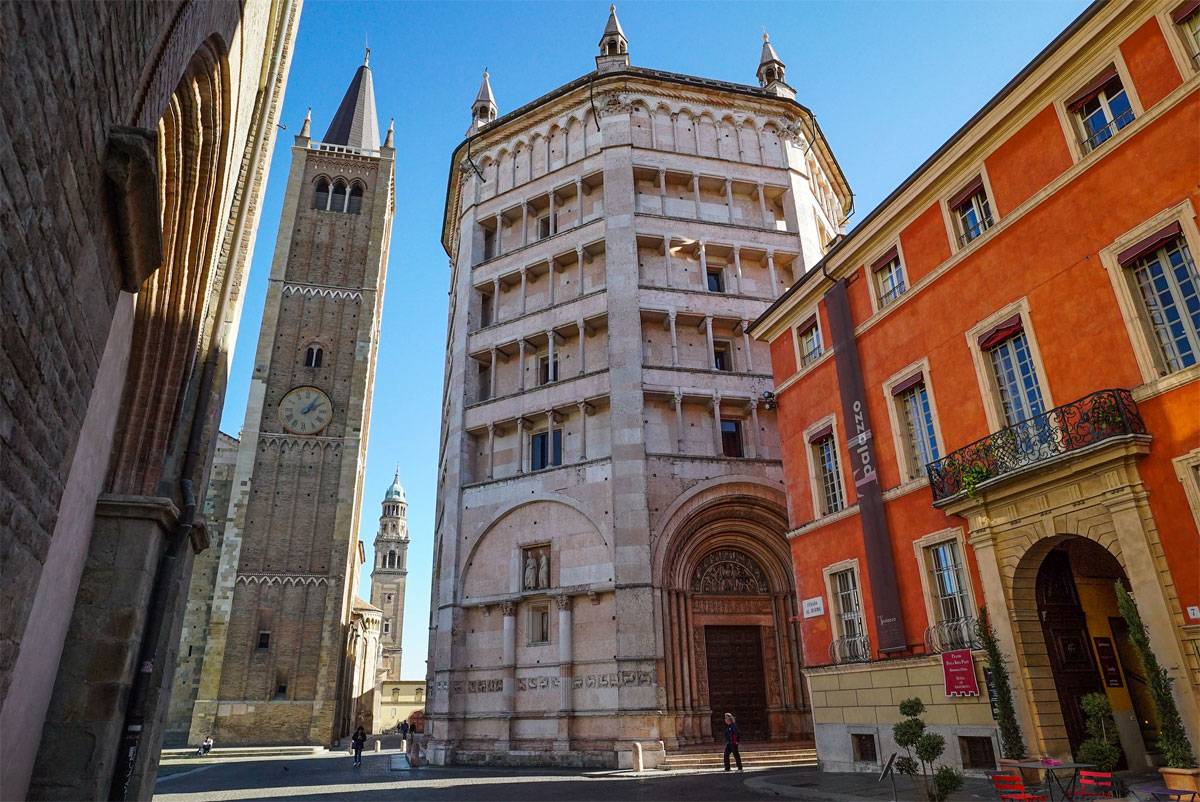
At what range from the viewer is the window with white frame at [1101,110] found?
13062 millimetres

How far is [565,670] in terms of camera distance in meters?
24.2

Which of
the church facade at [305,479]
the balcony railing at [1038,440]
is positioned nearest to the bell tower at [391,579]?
the church facade at [305,479]

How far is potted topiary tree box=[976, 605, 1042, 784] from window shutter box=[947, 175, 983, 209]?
9.04 metres

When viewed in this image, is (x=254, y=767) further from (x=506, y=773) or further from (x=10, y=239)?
(x=10, y=239)

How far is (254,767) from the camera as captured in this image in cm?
2906

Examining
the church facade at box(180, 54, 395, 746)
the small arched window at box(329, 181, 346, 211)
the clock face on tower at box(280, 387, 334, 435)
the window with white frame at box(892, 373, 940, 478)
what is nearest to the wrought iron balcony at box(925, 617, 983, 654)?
the window with white frame at box(892, 373, 940, 478)

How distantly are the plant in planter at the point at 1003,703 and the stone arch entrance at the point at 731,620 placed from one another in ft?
37.9

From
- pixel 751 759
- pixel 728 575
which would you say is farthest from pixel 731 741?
pixel 728 575

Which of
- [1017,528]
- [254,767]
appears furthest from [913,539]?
[254,767]

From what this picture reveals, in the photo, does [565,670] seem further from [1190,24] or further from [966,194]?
[1190,24]

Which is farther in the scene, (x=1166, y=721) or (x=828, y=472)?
(x=828, y=472)

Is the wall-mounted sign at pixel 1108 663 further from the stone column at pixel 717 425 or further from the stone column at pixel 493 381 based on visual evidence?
the stone column at pixel 493 381

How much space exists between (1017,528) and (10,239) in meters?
15.1

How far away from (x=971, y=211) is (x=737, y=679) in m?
16.9
